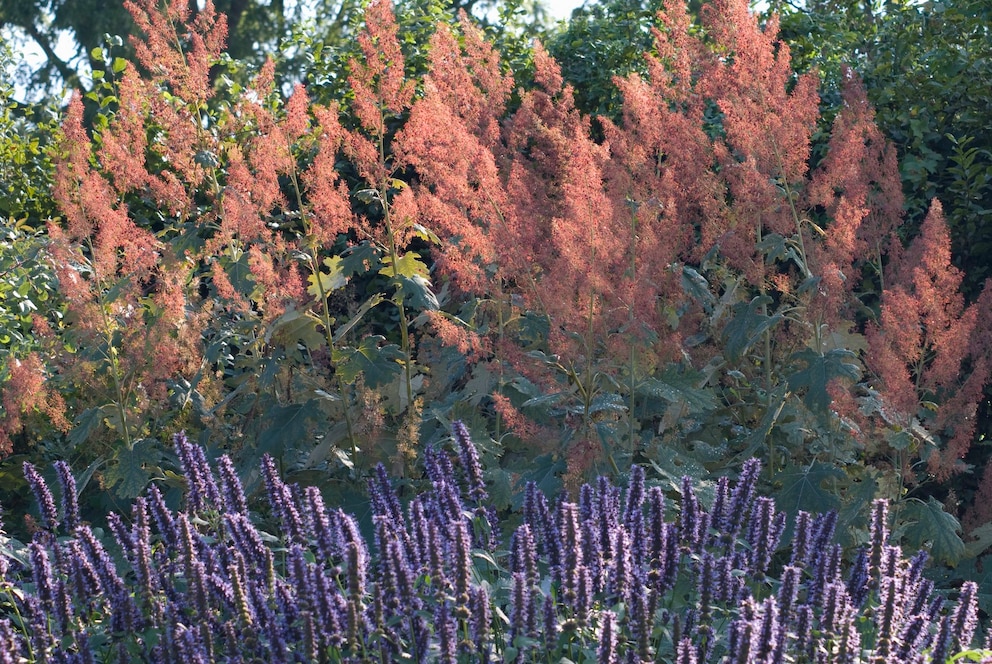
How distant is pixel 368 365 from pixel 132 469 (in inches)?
47.9

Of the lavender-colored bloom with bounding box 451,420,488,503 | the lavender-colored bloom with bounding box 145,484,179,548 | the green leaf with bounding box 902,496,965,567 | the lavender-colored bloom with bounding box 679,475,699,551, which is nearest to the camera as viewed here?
the lavender-colored bloom with bounding box 679,475,699,551

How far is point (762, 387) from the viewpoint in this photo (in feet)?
20.4

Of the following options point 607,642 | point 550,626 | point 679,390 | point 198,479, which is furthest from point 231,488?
point 679,390

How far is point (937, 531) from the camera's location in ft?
16.9

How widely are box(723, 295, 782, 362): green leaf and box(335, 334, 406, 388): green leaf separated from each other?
1.52m

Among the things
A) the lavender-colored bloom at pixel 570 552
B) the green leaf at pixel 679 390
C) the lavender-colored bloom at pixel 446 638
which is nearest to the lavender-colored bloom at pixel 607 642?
the lavender-colored bloom at pixel 570 552

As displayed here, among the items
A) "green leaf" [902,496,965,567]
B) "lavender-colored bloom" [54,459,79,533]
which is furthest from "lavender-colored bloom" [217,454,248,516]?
"green leaf" [902,496,965,567]

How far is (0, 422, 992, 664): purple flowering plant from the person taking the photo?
11.6 feet

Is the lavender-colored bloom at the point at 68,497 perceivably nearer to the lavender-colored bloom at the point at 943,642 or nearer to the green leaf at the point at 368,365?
the green leaf at the point at 368,365

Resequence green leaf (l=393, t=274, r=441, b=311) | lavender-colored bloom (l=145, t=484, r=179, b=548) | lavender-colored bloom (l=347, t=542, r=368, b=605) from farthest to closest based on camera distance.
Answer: green leaf (l=393, t=274, r=441, b=311) → lavender-colored bloom (l=145, t=484, r=179, b=548) → lavender-colored bloom (l=347, t=542, r=368, b=605)

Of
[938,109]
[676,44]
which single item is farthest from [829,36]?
[676,44]

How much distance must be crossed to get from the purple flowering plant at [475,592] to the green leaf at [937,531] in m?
0.74

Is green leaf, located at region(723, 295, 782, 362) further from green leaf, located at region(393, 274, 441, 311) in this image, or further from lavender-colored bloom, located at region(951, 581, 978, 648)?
lavender-colored bloom, located at region(951, 581, 978, 648)

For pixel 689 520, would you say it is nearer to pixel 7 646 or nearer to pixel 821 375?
pixel 821 375
